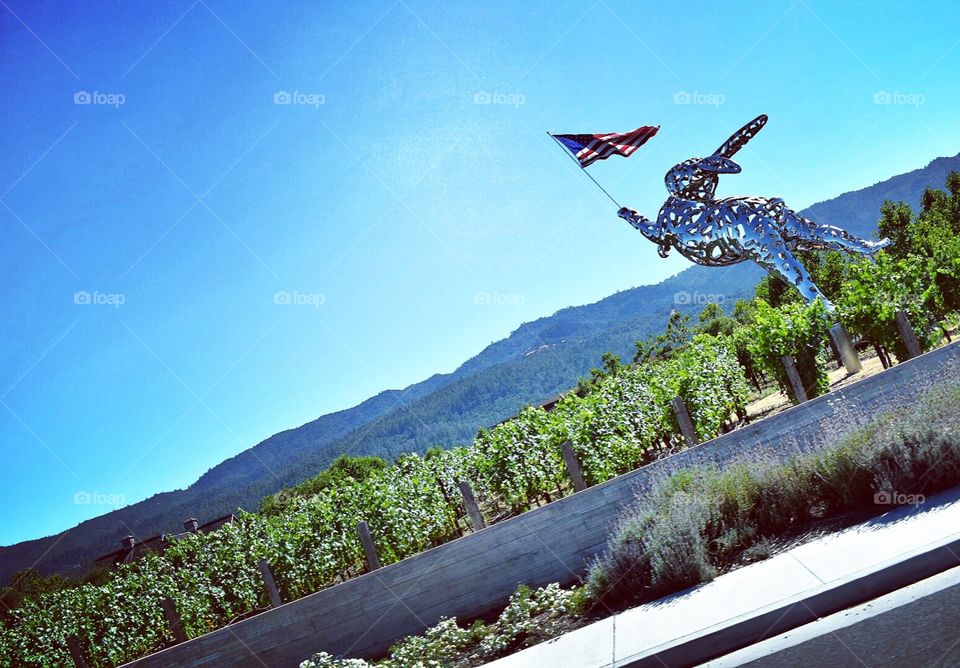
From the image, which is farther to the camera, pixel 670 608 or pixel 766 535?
pixel 766 535

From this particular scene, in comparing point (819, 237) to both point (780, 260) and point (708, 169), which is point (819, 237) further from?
point (708, 169)

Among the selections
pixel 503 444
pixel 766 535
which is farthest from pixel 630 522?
pixel 503 444

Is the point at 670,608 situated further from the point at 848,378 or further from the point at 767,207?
the point at 767,207

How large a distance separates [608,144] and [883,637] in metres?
16.2

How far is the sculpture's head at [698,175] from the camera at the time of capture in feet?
60.0

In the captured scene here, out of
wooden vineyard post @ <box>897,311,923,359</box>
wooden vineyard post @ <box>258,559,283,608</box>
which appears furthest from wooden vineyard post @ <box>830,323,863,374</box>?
wooden vineyard post @ <box>258,559,283,608</box>

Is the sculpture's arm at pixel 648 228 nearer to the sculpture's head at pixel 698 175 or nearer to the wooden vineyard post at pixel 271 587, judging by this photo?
the sculpture's head at pixel 698 175

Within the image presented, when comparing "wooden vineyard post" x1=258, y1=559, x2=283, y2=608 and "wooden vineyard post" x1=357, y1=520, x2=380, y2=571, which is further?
"wooden vineyard post" x1=258, y1=559, x2=283, y2=608

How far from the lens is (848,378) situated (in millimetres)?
16812

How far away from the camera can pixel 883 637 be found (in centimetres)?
486

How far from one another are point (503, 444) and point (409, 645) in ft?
25.9

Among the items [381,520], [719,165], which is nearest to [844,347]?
[719,165]

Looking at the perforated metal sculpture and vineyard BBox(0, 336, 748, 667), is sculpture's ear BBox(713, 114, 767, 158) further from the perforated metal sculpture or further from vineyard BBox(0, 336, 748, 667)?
vineyard BBox(0, 336, 748, 667)

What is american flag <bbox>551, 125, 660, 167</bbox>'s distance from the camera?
19.3 meters
